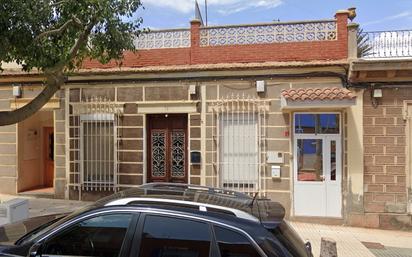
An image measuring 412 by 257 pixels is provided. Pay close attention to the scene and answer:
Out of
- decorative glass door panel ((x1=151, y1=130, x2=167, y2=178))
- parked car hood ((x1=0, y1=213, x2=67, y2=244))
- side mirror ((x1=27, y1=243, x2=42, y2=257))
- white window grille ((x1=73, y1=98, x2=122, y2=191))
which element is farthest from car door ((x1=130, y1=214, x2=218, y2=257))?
white window grille ((x1=73, y1=98, x2=122, y2=191))

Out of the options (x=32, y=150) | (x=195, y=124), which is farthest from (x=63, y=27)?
(x=32, y=150)

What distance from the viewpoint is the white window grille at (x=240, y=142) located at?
34.6ft

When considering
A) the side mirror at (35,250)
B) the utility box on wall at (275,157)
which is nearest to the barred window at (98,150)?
the utility box on wall at (275,157)

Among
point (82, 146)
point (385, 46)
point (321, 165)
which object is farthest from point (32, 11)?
point (385, 46)

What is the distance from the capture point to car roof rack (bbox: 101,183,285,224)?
3.44 m

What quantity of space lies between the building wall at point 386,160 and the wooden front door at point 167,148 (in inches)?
191

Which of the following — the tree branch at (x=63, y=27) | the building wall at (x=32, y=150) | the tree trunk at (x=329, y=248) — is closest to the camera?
the tree trunk at (x=329, y=248)

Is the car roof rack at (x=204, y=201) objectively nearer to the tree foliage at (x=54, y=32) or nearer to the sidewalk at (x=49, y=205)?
the tree foliage at (x=54, y=32)

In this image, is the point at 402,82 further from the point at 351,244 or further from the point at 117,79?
the point at 117,79

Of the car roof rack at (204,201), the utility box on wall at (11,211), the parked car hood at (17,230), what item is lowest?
the utility box on wall at (11,211)

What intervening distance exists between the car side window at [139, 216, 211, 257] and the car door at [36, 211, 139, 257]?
154mm

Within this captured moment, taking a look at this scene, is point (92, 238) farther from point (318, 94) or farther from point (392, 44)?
point (392, 44)

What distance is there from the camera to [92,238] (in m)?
3.43

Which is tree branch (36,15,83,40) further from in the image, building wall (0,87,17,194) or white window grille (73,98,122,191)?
building wall (0,87,17,194)
